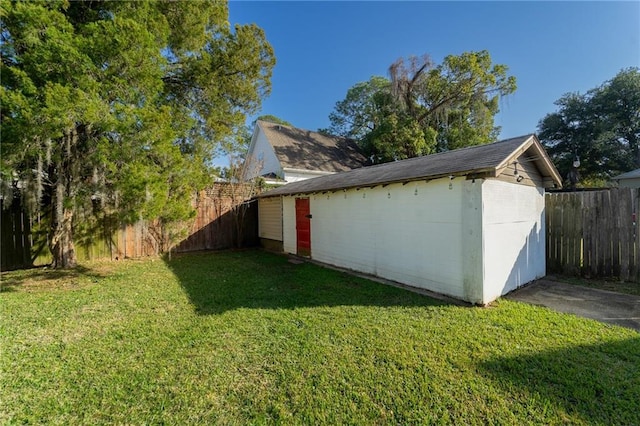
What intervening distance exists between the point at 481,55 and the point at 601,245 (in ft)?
51.7

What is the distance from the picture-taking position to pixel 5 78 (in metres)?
4.95

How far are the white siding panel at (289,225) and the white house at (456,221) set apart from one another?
230 cm

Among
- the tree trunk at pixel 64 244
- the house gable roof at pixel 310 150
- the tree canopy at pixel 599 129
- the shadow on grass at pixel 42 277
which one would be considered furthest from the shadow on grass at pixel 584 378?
the tree canopy at pixel 599 129

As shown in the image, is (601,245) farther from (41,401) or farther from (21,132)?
(21,132)

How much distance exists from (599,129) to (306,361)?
3020 centimetres

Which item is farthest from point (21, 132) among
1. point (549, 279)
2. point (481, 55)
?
point (481, 55)

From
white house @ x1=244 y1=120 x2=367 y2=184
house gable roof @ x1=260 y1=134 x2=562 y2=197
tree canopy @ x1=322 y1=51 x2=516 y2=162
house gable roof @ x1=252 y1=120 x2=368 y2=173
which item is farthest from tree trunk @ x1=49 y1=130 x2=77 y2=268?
tree canopy @ x1=322 y1=51 x2=516 y2=162

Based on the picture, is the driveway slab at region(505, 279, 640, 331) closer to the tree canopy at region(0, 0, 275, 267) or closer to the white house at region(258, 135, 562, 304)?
the white house at region(258, 135, 562, 304)

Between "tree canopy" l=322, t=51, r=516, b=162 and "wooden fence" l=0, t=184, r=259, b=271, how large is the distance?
11231mm

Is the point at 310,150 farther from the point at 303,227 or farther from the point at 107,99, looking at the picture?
the point at 107,99

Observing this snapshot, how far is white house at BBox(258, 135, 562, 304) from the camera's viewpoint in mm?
4805

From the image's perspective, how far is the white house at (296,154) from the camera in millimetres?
15711

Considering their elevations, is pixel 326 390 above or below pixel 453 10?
below

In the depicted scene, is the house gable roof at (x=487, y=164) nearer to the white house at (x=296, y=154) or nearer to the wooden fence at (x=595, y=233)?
the wooden fence at (x=595, y=233)
